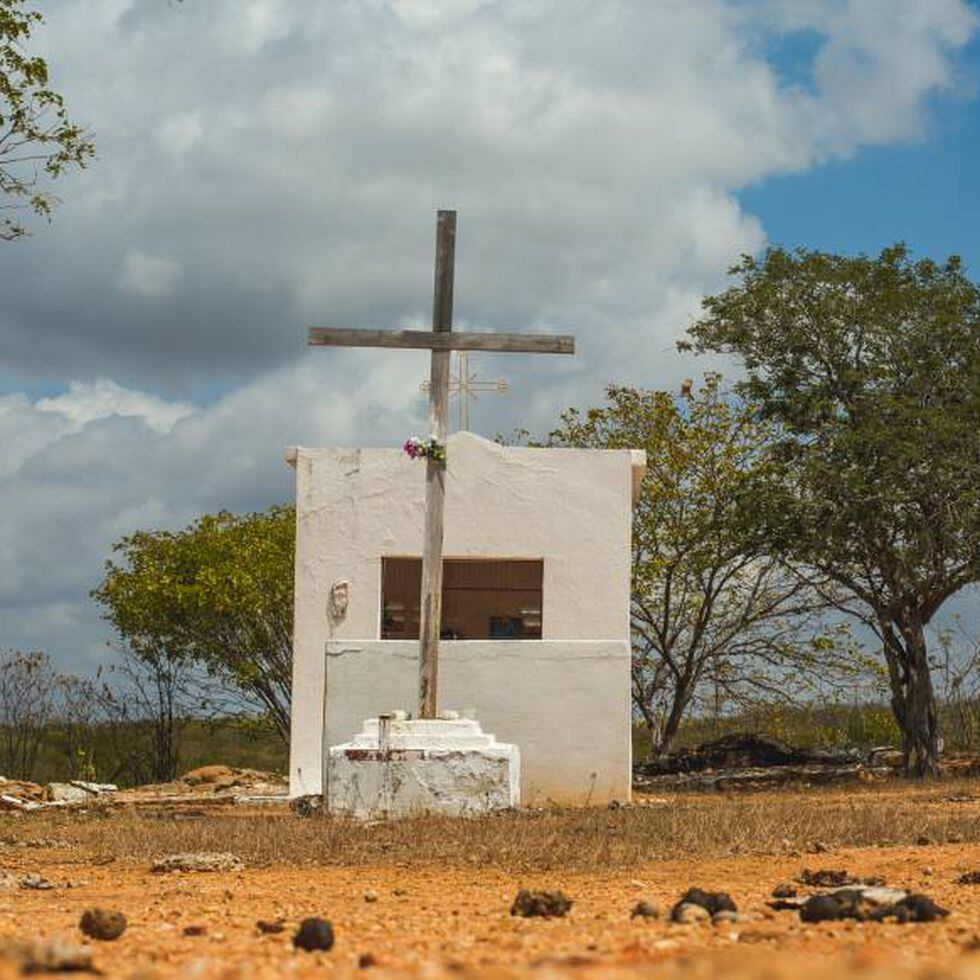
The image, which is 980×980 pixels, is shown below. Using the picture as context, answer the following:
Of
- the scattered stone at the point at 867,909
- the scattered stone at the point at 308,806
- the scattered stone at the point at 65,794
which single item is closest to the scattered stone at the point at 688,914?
the scattered stone at the point at 867,909

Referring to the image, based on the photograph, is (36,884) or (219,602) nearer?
(36,884)

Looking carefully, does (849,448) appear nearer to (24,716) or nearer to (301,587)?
(301,587)

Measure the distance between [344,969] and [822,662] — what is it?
23.9 metres

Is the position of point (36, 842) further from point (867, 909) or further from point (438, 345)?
point (867, 909)

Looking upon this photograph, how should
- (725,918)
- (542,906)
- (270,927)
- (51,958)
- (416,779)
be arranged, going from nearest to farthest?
1. (51,958)
2. (725,918)
3. (270,927)
4. (542,906)
5. (416,779)

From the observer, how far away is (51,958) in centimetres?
447

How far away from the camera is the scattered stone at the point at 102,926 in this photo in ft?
19.5

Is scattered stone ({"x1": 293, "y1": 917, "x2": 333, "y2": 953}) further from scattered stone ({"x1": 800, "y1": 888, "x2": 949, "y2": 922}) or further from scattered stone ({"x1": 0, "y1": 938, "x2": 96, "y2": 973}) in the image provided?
scattered stone ({"x1": 800, "y1": 888, "x2": 949, "y2": 922})

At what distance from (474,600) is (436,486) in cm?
956

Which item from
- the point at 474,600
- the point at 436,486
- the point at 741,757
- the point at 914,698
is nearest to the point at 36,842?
the point at 436,486

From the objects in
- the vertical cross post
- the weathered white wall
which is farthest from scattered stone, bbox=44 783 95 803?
the vertical cross post

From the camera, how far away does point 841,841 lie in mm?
10688

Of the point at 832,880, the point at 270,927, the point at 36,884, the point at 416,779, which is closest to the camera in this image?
the point at 270,927

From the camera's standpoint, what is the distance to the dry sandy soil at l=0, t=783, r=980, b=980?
16.0ft
